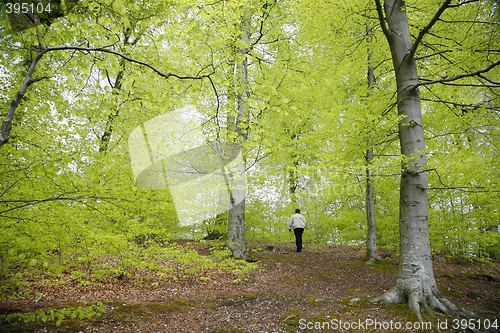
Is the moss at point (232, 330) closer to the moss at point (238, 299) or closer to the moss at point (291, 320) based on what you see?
the moss at point (291, 320)

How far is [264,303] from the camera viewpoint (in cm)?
434

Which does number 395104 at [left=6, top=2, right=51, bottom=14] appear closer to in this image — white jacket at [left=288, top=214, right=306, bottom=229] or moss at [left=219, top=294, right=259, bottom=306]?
moss at [left=219, top=294, right=259, bottom=306]

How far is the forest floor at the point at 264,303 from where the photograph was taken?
10.8 ft

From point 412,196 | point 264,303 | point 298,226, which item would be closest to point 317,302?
point 264,303

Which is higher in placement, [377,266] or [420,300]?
[420,300]

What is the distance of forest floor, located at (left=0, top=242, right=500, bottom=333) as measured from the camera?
3.29 m

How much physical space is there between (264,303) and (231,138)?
115 inches

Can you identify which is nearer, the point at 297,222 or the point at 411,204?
the point at 411,204


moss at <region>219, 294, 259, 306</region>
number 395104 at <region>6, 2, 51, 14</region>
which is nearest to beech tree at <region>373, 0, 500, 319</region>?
moss at <region>219, 294, 259, 306</region>

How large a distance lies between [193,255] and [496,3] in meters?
6.79

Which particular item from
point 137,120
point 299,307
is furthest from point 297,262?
point 137,120

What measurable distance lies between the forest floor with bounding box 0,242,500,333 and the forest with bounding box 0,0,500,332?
0.19 m

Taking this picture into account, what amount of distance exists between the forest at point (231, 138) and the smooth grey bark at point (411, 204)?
26 mm

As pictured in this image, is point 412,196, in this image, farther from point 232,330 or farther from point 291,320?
point 232,330
